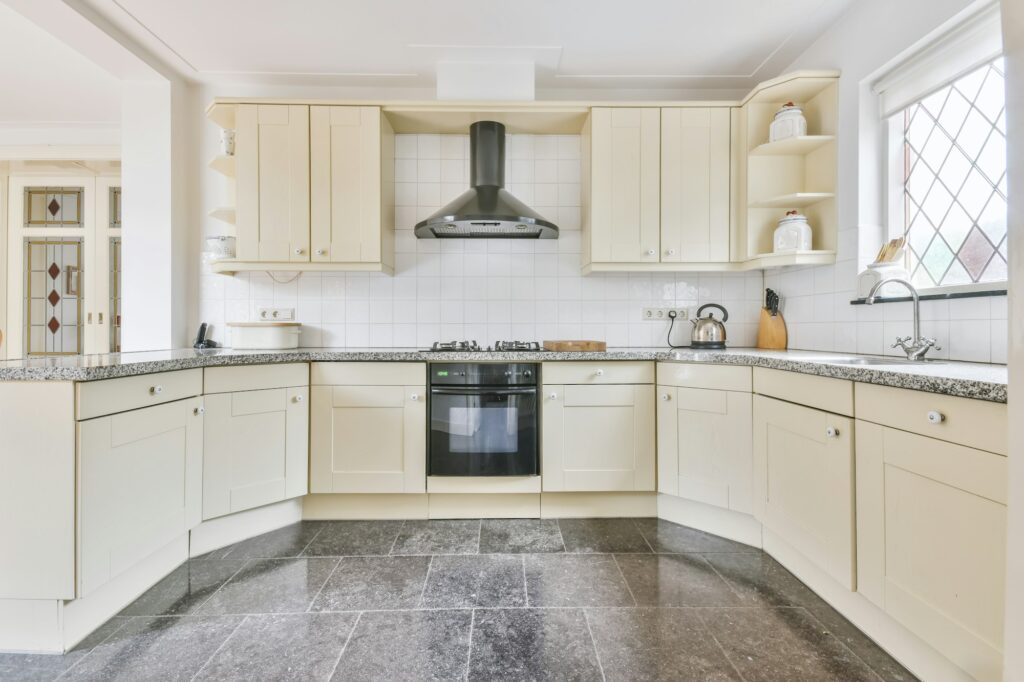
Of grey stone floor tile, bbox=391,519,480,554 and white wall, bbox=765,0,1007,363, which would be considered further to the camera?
grey stone floor tile, bbox=391,519,480,554

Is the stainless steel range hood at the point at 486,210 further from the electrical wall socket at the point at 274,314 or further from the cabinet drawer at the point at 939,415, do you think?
the cabinet drawer at the point at 939,415

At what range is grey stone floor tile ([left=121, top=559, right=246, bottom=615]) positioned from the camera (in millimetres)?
1633

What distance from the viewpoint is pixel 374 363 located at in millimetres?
2336

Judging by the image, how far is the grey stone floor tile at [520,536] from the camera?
206 cm

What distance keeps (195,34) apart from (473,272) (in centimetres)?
192

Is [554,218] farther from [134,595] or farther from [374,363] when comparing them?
[134,595]

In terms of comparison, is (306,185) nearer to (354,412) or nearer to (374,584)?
(354,412)

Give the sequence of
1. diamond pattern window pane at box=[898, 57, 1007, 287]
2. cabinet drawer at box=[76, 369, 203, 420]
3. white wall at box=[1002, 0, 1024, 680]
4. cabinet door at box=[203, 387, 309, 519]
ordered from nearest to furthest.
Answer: white wall at box=[1002, 0, 1024, 680], cabinet drawer at box=[76, 369, 203, 420], diamond pattern window pane at box=[898, 57, 1007, 287], cabinet door at box=[203, 387, 309, 519]

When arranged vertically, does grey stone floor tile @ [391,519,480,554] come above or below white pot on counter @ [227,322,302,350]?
below

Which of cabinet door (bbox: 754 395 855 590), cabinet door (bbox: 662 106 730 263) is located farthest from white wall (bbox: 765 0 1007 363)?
cabinet door (bbox: 754 395 855 590)

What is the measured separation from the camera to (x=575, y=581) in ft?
5.87

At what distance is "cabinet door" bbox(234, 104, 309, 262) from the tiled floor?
5.31ft

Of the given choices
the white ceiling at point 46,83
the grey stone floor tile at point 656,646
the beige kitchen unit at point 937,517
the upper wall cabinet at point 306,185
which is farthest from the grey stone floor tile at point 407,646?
the white ceiling at point 46,83

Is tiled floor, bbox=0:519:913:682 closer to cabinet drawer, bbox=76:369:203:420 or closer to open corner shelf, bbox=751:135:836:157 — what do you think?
cabinet drawer, bbox=76:369:203:420
